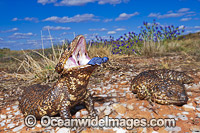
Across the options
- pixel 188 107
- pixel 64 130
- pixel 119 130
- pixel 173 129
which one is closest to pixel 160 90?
pixel 188 107

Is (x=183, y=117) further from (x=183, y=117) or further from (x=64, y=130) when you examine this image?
(x=64, y=130)

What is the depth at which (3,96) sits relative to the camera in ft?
16.4

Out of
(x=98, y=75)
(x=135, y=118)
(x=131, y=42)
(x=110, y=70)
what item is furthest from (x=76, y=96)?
(x=131, y=42)

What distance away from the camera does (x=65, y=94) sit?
2.81 metres

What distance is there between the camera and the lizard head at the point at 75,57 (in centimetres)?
249

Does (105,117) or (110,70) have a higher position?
(110,70)

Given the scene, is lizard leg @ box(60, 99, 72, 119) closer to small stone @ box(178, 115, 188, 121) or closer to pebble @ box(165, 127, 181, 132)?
pebble @ box(165, 127, 181, 132)

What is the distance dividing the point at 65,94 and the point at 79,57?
656 millimetres

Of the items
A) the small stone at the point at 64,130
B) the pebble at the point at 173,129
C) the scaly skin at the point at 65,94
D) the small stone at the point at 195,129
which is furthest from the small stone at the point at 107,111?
the small stone at the point at 195,129

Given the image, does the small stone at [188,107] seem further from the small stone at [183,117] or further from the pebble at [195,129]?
the pebble at [195,129]

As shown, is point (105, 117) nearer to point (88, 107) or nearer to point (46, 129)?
point (88, 107)

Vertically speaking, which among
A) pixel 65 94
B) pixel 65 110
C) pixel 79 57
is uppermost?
pixel 79 57

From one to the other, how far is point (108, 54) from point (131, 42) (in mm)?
2542

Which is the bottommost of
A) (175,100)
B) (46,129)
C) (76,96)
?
(46,129)
